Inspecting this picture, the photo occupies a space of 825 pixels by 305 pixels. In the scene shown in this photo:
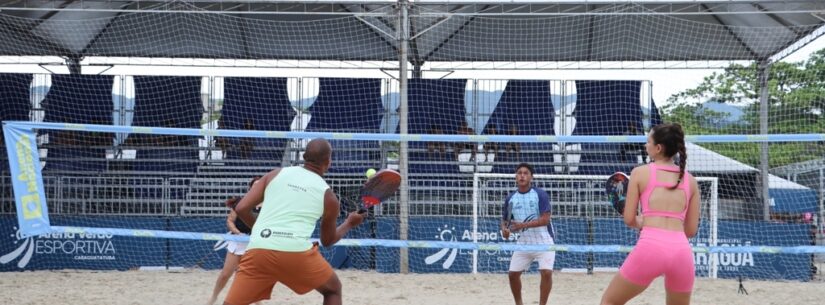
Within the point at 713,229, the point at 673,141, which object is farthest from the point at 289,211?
the point at 713,229

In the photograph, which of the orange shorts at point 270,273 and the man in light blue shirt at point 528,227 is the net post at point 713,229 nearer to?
the man in light blue shirt at point 528,227

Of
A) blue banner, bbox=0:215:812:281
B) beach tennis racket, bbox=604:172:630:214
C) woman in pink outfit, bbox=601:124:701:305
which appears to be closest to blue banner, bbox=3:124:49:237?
blue banner, bbox=0:215:812:281

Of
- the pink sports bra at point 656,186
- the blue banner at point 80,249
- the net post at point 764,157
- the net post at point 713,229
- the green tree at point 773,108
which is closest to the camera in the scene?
the pink sports bra at point 656,186

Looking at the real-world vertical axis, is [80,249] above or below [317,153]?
below

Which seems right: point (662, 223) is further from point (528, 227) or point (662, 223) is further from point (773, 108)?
point (773, 108)

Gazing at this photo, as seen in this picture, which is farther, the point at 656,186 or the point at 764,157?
the point at 764,157

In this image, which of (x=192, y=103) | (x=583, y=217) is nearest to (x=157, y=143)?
(x=192, y=103)

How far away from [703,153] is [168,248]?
12.0m

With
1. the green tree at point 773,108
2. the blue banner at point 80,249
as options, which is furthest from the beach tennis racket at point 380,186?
the green tree at point 773,108

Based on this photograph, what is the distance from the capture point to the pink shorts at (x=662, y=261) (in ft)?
14.3

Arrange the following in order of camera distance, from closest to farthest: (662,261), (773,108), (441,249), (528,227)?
(662,261) < (528,227) < (441,249) < (773,108)

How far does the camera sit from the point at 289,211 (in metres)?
4.56

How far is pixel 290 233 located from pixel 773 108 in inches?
957

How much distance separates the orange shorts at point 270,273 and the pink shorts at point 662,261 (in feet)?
5.30
